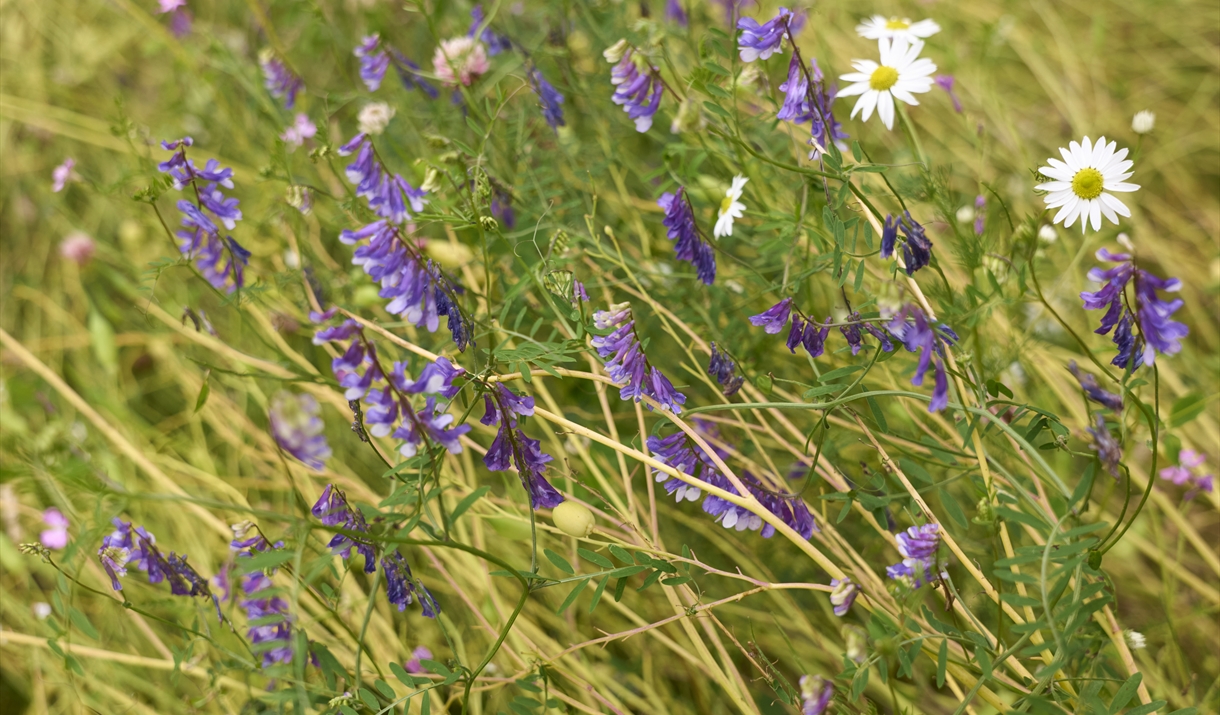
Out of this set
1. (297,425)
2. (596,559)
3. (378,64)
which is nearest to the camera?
(297,425)

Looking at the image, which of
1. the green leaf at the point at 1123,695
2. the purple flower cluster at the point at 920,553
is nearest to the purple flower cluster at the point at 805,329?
the purple flower cluster at the point at 920,553

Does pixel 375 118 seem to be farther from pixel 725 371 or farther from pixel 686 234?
pixel 725 371

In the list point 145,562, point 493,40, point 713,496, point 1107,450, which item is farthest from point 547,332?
point 1107,450

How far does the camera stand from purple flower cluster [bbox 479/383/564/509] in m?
0.93

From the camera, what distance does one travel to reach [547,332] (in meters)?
1.68

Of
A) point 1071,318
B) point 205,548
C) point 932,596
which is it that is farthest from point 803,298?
point 205,548

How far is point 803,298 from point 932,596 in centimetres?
58

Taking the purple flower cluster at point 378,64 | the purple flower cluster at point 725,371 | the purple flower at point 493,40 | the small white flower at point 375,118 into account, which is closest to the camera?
the purple flower cluster at point 725,371

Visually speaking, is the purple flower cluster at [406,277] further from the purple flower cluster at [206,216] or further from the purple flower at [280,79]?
the purple flower at [280,79]

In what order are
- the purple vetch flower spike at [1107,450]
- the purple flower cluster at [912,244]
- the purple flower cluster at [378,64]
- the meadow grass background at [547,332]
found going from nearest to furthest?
the purple vetch flower spike at [1107,450], the purple flower cluster at [912,244], the meadow grass background at [547,332], the purple flower cluster at [378,64]

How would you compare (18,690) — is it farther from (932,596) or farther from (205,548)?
(932,596)

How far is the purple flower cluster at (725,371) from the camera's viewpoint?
3.60 feet

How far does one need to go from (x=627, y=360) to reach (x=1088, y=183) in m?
0.61

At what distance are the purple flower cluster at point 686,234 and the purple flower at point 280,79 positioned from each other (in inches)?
38.7
